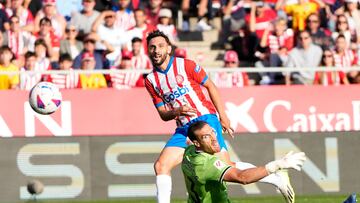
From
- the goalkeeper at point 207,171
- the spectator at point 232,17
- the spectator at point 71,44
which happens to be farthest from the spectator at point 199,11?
the goalkeeper at point 207,171

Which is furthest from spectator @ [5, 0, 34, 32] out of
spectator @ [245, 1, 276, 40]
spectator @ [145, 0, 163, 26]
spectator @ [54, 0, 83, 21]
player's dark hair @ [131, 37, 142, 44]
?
spectator @ [245, 1, 276, 40]

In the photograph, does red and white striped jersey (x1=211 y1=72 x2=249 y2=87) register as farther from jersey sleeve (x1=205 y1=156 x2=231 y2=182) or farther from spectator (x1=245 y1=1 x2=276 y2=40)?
jersey sleeve (x1=205 y1=156 x2=231 y2=182)

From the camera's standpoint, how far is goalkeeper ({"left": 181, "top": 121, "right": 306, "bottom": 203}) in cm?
798

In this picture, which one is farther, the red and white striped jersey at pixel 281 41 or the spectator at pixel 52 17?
the red and white striped jersey at pixel 281 41

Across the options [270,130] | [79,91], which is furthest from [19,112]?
[270,130]

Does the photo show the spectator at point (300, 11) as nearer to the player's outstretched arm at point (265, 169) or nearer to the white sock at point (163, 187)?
the white sock at point (163, 187)

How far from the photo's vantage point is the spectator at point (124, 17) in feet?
60.4

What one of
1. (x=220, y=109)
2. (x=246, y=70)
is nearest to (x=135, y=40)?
(x=246, y=70)

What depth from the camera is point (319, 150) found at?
15930mm

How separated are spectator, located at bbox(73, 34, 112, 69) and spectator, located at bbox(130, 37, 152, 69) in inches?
18.5

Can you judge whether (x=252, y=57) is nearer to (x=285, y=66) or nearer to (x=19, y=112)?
(x=285, y=66)

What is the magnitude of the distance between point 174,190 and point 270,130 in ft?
6.83

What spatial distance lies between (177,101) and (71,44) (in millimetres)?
7107

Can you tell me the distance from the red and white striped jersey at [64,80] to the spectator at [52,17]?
1680mm
